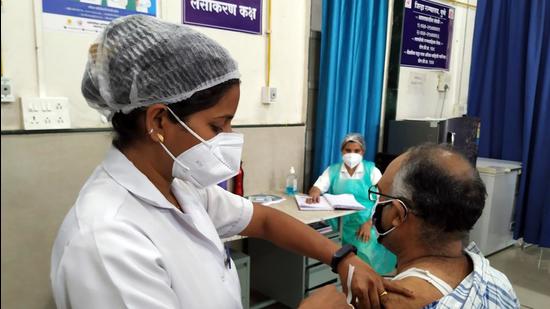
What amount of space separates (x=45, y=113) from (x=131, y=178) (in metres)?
1.32

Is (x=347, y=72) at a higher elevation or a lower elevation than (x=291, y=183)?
higher

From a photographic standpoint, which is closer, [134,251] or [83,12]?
[134,251]

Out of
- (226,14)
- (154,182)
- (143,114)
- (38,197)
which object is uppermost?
(226,14)

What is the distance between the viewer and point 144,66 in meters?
0.90

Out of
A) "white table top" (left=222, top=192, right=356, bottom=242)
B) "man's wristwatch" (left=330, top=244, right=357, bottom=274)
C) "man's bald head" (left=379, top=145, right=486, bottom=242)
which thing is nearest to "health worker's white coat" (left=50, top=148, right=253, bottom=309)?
"man's wristwatch" (left=330, top=244, right=357, bottom=274)

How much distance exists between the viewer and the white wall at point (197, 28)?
1.87 m

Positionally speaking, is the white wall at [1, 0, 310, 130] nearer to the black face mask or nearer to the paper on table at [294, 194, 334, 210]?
the paper on table at [294, 194, 334, 210]

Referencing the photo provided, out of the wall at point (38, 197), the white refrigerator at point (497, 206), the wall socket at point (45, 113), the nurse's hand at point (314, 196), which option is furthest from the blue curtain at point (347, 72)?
the wall socket at point (45, 113)

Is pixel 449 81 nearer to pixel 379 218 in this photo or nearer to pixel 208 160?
pixel 379 218

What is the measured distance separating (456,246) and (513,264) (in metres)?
3.10

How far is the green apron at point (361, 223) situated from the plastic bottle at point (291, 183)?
261mm

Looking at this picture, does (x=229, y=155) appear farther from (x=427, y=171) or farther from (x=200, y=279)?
(x=427, y=171)

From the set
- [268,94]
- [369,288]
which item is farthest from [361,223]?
[369,288]

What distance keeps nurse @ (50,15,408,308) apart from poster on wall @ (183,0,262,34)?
1.58 meters
